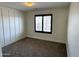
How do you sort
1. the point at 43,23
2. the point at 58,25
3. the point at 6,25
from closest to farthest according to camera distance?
the point at 6,25, the point at 58,25, the point at 43,23

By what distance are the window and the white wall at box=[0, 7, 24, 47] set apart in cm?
101

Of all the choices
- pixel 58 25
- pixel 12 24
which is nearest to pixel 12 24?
pixel 12 24

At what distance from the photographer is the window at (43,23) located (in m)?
4.98

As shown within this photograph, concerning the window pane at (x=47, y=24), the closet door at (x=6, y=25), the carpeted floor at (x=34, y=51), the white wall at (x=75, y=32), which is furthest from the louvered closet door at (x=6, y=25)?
the white wall at (x=75, y=32)

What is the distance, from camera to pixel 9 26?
430 centimetres

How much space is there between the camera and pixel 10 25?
14.3ft

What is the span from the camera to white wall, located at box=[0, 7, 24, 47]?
391cm

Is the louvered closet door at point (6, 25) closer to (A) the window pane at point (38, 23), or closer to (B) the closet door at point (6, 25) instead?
(B) the closet door at point (6, 25)

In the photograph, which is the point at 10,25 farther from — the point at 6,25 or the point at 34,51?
the point at 34,51

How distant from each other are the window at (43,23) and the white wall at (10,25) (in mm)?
1015

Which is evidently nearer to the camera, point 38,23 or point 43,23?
point 43,23

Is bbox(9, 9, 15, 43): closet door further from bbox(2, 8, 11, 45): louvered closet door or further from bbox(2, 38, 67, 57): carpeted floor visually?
bbox(2, 38, 67, 57): carpeted floor

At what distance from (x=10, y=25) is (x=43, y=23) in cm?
204

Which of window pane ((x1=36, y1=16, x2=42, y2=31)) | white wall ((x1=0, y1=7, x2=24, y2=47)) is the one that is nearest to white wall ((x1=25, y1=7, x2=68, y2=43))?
window pane ((x1=36, y1=16, x2=42, y2=31))
